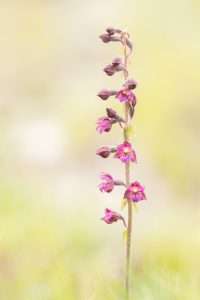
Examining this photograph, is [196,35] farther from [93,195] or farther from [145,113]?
[93,195]

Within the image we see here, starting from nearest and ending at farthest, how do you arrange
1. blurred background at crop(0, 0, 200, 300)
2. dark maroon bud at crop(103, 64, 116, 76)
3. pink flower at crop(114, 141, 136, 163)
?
1. pink flower at crop(114, 141, 136, 163)
2. dark maroon bud at crop(103, 64, 116, 76)
3. blurred background at crop(0, 0, 200, 300)

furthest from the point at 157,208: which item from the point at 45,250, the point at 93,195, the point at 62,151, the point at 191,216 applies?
the point at 45,250

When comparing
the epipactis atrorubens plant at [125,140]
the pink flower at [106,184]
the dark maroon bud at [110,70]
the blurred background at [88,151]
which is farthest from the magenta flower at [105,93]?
the blurred background at [88,151]

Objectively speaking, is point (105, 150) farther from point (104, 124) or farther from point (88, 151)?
point (88, 151)

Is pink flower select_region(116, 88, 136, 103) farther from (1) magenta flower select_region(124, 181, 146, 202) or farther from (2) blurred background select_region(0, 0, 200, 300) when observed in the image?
(2) blurred background select_region(0, 0, 200, 300)

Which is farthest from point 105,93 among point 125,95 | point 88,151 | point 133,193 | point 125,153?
point 88,151

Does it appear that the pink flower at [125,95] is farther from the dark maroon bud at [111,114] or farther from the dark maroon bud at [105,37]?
the dark maroon bud at [105,37]

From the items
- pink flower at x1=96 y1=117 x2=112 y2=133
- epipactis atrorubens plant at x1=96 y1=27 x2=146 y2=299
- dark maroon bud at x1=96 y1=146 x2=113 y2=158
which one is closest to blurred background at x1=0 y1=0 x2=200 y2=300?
epipactis atrorubens plant at x1=96 y1=27 x2=146 y2=299
